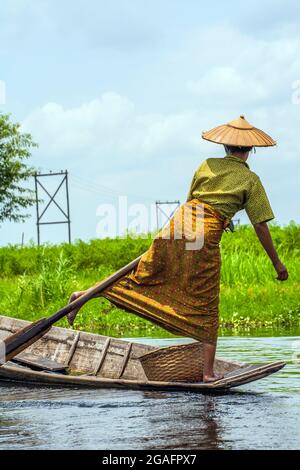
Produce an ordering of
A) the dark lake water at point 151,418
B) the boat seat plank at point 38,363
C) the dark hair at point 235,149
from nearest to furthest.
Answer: the dark lake water at point 151,418
the dark hair at point 235,149
the boat seat plank at point 38,363

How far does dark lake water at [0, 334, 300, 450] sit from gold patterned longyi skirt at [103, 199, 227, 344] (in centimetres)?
63

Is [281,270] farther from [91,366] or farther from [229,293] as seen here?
[229,293]

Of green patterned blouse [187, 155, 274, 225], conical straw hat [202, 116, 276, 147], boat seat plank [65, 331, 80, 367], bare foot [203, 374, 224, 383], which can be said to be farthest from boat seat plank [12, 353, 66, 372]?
conical straw hat [202, 116, 276, 147]

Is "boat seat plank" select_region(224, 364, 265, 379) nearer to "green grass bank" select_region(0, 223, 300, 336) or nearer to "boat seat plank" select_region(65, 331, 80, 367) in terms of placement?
"boat seat plank" select_region(65, 331, 80, 367)

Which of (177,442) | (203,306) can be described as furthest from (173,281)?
(177,442)

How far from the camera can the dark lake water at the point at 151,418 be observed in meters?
6.70

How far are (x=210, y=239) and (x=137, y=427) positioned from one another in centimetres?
183

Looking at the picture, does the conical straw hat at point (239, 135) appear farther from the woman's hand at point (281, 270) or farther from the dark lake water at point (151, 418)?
the dark lake water at point (151, 418)

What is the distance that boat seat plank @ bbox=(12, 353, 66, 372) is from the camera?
32.9 ft

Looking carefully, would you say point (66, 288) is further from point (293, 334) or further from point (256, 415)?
point (256, 415)

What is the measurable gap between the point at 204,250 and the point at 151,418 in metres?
1.51

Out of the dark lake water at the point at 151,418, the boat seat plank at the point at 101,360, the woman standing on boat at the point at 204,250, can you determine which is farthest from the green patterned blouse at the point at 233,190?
the boat seat plank at the point at 101,360

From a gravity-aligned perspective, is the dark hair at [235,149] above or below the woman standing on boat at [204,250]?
above

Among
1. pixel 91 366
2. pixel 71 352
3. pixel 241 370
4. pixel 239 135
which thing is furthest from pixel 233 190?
pixel 71 352
